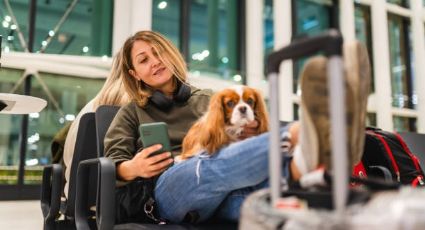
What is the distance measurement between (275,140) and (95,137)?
1079mm

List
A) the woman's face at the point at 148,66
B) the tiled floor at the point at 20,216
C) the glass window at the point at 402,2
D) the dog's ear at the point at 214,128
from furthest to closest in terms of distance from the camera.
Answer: the glass window at the point at 402,2 → the tiled floor at the point at 20,216 → the woman's face at the point at 148,66 → the dog's ear at the point at 214,128

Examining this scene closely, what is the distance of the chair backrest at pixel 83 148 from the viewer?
157cm

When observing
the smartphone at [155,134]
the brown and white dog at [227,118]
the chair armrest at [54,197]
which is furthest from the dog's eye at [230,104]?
the chair armrest at [54,197]

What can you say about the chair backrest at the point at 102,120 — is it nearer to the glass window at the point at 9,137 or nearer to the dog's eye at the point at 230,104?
the dog's eye at the point at 230,104

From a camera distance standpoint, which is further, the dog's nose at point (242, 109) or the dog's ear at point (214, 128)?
the dog's nose at point (242, 109)

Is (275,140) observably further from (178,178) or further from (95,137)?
(95,137)

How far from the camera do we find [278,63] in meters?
0.69

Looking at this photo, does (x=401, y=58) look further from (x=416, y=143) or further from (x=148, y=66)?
(x=148, y=66)

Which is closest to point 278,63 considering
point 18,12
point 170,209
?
point 170,209

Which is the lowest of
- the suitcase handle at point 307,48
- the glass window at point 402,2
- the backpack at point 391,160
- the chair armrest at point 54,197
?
the chair armrest at point 54,197

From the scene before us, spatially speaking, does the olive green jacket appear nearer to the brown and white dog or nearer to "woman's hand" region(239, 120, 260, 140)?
the brown and white dog

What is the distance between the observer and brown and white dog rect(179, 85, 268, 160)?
115cm

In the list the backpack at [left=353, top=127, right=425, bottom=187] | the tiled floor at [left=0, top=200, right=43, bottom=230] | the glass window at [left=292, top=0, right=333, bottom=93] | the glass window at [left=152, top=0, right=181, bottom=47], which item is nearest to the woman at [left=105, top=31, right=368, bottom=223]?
the backpack at [left=353, top=127, right=425, bottom=187]

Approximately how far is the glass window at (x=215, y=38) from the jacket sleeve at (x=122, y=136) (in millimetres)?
4604
